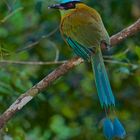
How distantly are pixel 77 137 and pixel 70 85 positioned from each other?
377mm

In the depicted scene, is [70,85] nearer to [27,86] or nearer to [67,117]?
[67,117]

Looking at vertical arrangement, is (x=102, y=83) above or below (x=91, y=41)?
below

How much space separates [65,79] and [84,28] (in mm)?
1046

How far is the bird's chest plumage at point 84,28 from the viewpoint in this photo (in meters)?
3.32

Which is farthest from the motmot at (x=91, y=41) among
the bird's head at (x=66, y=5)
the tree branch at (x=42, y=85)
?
the tree branch at (x=42, y=85)

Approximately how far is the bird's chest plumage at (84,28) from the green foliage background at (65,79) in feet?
1.18

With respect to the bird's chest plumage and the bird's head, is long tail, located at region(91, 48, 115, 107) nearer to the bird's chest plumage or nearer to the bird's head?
the bird's chest plumage

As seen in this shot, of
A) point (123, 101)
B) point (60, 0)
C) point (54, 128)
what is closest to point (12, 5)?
point (60, 0)

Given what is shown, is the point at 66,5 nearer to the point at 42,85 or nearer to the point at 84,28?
the point at 84,28

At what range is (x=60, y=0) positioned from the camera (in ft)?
11.2

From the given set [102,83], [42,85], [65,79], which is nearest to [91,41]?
[102,83]

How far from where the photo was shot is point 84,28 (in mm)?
3410

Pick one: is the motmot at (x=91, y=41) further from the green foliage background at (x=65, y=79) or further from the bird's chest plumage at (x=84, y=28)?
the green foliage background at (x=65, y=79)

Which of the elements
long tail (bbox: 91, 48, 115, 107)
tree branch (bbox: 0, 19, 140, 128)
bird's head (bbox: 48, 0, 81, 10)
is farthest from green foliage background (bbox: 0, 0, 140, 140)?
tree branch (bbox: 0, 19, 140, 128)
